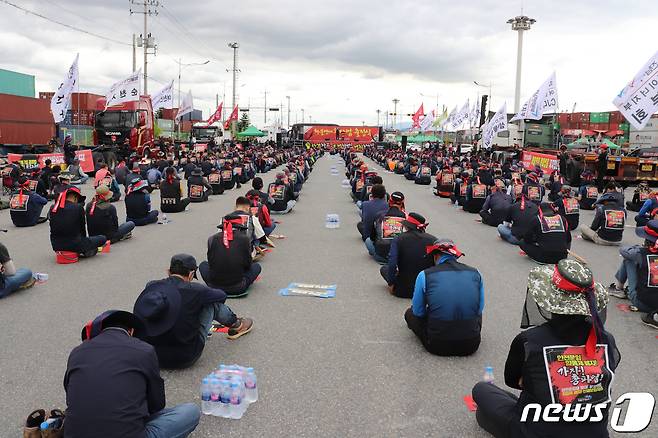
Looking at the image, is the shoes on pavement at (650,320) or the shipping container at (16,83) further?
the shipping container at (16,83)

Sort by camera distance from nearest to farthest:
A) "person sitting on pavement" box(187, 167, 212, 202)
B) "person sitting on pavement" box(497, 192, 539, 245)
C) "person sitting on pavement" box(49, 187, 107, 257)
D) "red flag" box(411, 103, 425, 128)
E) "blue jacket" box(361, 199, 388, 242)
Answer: "person sitting on pavement" box(49, 187, 107, 257), "blue jacket" box(361, 199, 388, 242), "person sitting on pavement" box(497, 192, 539, 245), "person sitting on pavement" box(187, 167, 212, 202), "red flag" box(411, 103, 425, 128)

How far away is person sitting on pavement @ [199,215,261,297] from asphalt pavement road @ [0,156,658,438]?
0.27m

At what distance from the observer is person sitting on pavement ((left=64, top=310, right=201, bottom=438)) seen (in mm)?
3176

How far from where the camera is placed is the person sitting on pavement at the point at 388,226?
9.01 m

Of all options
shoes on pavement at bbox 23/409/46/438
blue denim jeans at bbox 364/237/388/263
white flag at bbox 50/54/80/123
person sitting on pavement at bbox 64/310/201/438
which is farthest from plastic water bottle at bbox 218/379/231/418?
white flag at bbox 50/54/80/123

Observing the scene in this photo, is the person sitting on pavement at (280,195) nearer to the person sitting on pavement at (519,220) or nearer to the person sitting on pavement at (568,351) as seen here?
the person sitting on pavement at (519,220)

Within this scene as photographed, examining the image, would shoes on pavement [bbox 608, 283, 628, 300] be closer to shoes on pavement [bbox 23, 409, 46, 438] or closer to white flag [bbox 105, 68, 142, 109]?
shoes on pavement [bbox 23, 409, 46, 438]

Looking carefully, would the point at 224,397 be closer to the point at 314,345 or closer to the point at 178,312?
the point at 178,312

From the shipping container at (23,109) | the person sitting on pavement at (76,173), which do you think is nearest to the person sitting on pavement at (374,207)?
the person sitting on pavement at (76,173)

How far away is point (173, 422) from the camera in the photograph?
12.1ft

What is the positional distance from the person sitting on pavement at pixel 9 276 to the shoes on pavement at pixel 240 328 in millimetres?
3398

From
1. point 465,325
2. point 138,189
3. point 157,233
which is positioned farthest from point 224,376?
point 138,189

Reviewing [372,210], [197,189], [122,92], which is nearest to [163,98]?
[122,92]

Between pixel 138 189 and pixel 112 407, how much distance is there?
1072 centimetres
